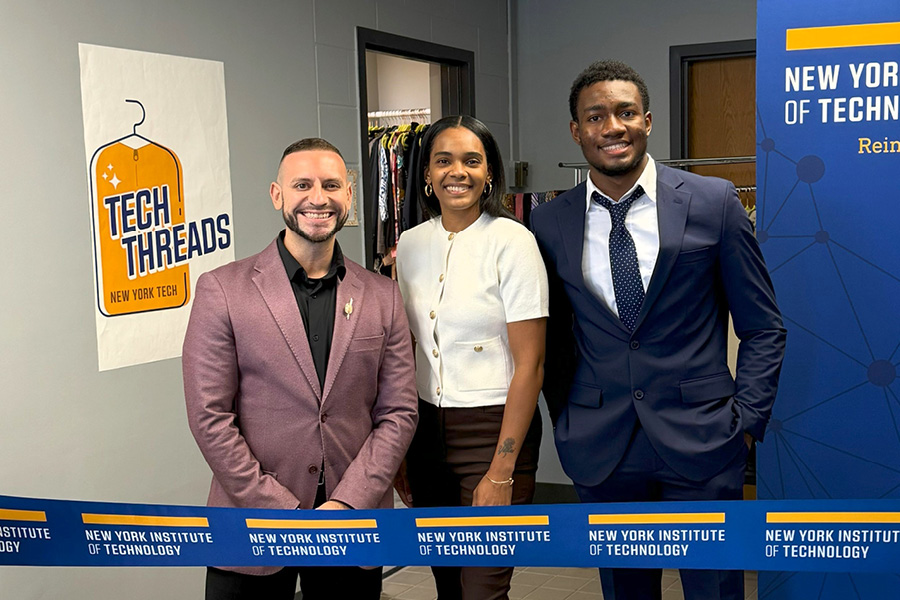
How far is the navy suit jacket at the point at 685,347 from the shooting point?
212cm

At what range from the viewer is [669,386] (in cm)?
213

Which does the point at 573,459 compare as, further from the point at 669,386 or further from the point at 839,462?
the point at 839,462

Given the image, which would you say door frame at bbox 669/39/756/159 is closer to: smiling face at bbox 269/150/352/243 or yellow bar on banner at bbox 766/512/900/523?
smiling face at bbox 269/150/352/243

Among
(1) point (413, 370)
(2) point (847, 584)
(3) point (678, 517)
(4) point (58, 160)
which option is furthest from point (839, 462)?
(4) point (58, 160)

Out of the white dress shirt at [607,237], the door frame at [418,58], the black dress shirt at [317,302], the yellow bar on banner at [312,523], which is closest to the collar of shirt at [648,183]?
the white dress shirt at [607,237]

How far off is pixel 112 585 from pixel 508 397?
1.52m

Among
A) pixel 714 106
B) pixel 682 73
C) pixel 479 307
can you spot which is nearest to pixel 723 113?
pixel 714 106

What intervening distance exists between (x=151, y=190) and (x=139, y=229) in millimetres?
135

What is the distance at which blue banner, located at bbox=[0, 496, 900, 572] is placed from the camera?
1.79 m

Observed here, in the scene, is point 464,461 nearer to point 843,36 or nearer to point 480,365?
point 480,365

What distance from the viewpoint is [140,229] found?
2.94m

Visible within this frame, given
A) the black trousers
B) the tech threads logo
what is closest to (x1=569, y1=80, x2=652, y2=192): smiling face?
the black trousers

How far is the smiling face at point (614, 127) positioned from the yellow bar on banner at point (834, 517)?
83 centimetres

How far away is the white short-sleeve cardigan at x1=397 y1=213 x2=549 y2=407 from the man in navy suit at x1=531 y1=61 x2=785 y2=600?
106 mm
